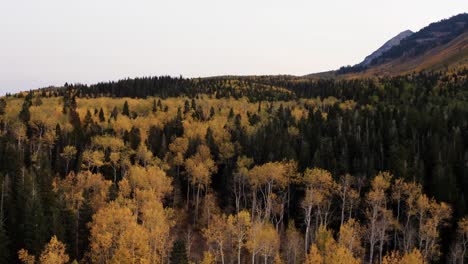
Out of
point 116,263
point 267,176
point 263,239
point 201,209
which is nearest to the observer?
point 116,263

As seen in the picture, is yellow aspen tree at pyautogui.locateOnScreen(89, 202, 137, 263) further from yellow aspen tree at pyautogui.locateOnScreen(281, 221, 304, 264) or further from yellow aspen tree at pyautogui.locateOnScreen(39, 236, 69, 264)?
yellow aspen tree at pyautogui.locateOnScreen(281, 221, 304, 264)

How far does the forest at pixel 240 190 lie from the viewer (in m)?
67.1

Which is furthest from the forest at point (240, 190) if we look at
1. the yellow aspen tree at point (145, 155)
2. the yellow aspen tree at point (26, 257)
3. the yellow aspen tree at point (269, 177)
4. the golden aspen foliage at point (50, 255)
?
the yellow aspen tree at point (145, 155)

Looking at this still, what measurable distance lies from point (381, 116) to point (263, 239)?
7841cm

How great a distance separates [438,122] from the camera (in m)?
118

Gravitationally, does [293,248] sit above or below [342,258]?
below

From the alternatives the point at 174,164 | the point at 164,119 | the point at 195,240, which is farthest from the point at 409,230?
the point at 164,119

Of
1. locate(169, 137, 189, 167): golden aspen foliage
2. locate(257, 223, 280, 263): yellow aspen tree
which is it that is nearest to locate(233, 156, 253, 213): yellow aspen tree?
locate(169, 137, 189, 167): golden aspen foliage

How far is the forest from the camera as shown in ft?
220

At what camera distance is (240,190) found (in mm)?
95500

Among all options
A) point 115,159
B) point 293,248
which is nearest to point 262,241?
point 293,248

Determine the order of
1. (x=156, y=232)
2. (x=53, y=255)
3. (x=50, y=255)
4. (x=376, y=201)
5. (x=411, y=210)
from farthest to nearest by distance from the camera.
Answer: (x=376, y=201), (x=411, y=210), (x=156, y=232), (x=50, y=255), (x=53, y=255)

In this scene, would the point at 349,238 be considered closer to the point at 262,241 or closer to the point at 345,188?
the point at 262,241

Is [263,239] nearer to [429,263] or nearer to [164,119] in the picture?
[429,263]
